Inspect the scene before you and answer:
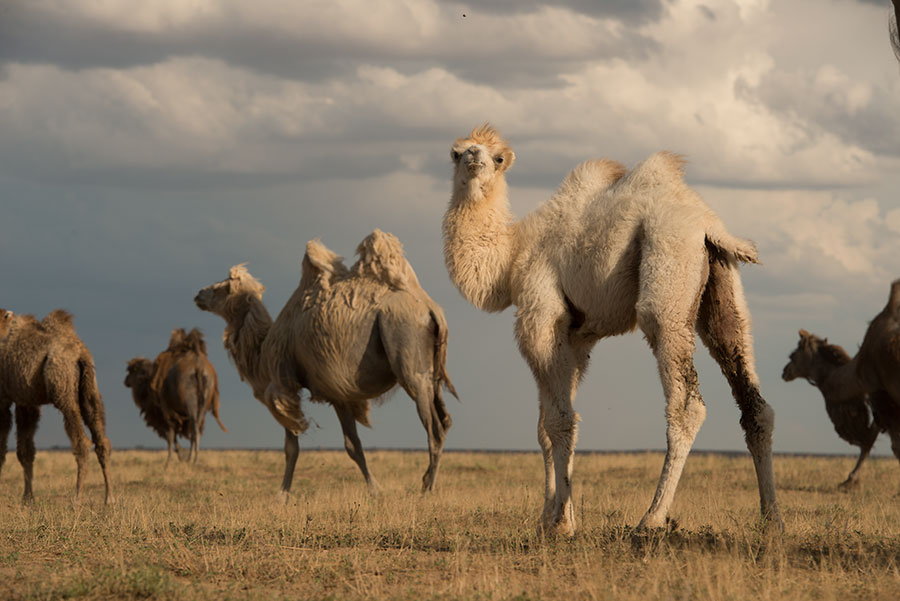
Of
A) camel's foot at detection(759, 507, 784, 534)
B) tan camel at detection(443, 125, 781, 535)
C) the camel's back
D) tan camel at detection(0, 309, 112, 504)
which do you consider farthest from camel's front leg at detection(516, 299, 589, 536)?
the camel's back

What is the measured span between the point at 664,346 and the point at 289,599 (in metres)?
3.38

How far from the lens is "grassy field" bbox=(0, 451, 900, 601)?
6.27 meters

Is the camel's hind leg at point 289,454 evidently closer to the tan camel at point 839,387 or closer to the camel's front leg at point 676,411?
the camel's front leg at point 676,411

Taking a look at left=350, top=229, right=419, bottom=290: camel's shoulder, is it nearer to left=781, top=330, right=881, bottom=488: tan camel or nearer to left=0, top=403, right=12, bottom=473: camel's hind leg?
left=0, top=403, right=12, bottom=473: camel's hind leg

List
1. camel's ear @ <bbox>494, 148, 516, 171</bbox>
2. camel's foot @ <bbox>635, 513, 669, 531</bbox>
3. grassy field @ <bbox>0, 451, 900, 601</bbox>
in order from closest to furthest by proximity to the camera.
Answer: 1. grassy field @ <bbox>0, 451, 900, 601</bbox>
2. camel's foot @ <bbox>635, 513, 669, 531</bbox>
3. camel's ear @ <bbox>494, 148, 516, 171</bbox>

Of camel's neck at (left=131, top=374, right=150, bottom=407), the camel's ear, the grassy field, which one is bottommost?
the grassy field

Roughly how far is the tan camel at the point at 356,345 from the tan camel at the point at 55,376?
2.24 metres

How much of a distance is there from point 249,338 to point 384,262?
2.46 meters

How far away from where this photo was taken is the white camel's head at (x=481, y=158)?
366 inches

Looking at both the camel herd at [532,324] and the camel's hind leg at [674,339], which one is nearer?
the camel's hind leg at [674,339]

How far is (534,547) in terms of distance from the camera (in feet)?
24.8

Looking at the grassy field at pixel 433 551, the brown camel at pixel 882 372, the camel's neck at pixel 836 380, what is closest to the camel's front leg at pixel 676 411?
the grassy field at pixel 433 551

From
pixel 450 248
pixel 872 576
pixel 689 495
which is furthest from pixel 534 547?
pixel 689 495

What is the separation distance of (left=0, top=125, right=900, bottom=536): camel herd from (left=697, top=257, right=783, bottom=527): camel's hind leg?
0.01 meters
